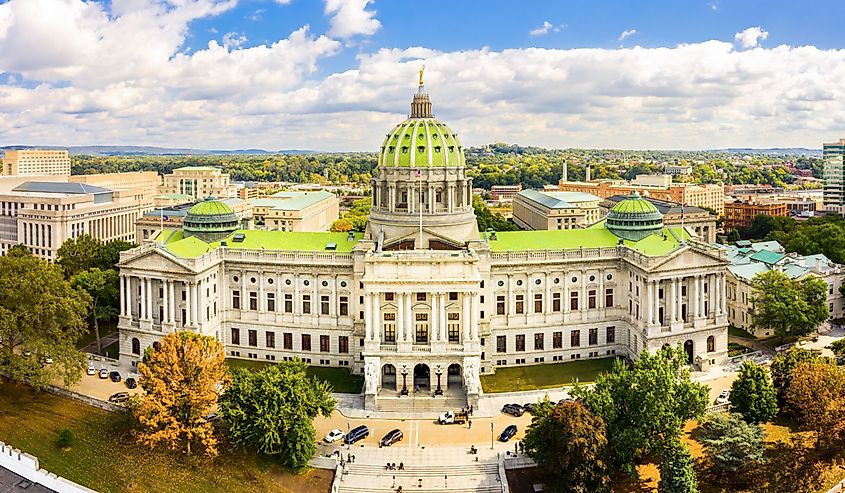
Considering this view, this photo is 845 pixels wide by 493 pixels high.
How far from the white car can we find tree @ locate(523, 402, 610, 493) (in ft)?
73.3

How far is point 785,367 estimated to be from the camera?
284ft

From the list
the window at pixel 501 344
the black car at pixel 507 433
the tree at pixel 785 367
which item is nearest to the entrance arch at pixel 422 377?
the window at pixel 501 344

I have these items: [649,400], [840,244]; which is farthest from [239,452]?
[840,244]

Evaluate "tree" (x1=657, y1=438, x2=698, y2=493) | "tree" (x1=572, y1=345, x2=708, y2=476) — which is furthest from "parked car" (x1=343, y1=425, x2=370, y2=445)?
"tree" (x1=657, y1=438, x2=698, y2=493)

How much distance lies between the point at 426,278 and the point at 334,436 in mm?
24169

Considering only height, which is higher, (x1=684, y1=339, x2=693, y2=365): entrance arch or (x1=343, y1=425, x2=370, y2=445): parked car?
(x1=684, y1=339, x2=693, y2=365): entrance arch

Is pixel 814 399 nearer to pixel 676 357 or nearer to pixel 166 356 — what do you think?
pixel 676 357

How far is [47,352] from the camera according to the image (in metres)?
89.6

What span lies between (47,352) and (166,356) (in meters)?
20.7

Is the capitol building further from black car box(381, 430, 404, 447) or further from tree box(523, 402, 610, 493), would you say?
tree box(523, 402, 610, 493)

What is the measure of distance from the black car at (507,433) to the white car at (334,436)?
1757 cm

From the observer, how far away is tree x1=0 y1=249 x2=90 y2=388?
3531 inches

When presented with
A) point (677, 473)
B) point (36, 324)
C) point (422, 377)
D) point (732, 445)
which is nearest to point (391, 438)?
point (422, 377)

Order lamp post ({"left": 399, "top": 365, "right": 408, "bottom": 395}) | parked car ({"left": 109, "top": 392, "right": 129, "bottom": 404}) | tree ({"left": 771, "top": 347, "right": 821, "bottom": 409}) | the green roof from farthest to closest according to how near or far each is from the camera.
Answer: the green roof, lamp post ({"left": 399, "top": 365, "right": 408, "bottom": 395}), parked car ({"left": 109, "top": 392, "right": 129, "bottom": 404}), tree ({"left": 771, "top": 347, "right": 821, "bottom": 409})
